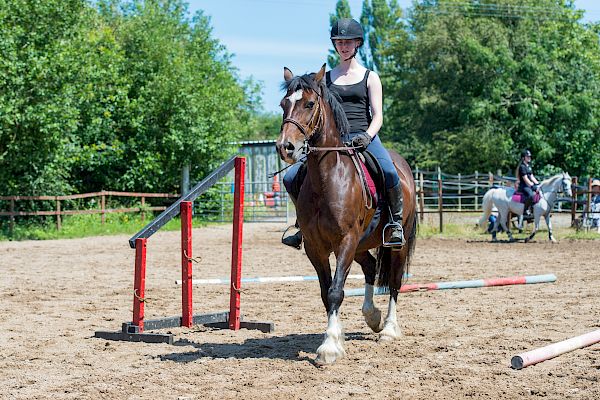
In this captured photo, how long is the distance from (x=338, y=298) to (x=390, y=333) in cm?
97

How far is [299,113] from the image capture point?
20.3ft

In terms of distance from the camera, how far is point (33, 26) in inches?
874

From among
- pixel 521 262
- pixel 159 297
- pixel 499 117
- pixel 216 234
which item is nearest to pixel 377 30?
pixel 499 117

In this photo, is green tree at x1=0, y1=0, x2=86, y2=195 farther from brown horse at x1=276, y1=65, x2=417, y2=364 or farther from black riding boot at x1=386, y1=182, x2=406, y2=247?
brown horse at x1=276, y1=65, x2=417, y2=364

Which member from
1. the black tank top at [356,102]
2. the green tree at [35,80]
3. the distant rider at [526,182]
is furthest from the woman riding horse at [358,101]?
A: the green tree at [35,80]

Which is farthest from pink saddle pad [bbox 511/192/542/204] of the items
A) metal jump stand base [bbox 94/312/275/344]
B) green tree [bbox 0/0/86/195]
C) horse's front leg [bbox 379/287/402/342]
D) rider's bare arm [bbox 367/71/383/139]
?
rider's bare arm [bbox 367/71/383/139]

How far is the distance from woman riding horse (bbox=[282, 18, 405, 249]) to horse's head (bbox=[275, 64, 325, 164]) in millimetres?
456

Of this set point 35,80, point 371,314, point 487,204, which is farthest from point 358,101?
point 35,80

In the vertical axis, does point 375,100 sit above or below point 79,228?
above

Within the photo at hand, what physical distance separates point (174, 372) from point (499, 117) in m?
39.5

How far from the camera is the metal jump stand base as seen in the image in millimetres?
7227

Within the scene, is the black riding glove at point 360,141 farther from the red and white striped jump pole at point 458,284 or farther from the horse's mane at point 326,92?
the red and white striped jump pole at point 458,284

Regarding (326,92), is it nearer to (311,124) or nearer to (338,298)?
(311,124)

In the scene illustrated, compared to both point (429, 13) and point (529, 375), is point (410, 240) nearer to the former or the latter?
point (529, 375)
